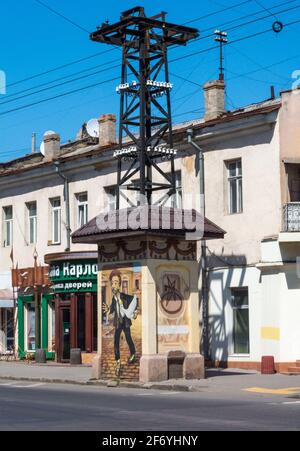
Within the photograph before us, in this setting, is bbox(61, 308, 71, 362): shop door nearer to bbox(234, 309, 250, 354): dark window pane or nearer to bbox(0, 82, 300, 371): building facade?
bbox(0, 82, 300, 371): building facade

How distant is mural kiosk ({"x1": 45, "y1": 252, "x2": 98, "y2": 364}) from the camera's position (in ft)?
107

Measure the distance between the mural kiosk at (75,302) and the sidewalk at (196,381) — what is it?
200 cm

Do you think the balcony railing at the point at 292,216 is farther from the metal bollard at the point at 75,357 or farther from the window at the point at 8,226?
the window at the point at 8,226

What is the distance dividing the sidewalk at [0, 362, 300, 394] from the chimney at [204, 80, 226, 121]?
8.70 meters

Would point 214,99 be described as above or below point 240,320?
above

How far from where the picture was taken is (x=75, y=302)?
109 ft

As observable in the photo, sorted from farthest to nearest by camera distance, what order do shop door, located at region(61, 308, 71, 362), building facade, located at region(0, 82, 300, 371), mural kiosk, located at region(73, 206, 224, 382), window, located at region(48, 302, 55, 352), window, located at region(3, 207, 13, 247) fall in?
window, located at region(3, 207, 13, 247) < window, located at region(48, 302, 55, 352) < shop door, located at region(61, 308, 71, 362) < building facade, located at region(0, 82, 300, 371) < mural kiosk, located at region(73, 206, 224, 382)

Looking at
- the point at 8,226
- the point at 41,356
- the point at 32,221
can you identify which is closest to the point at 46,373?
the point at 41,356

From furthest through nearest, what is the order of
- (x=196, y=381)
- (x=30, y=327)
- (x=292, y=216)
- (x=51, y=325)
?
(x=30, y=327)
(x=51, y=325)
(x=292, y=216)
(x=196, y=381)

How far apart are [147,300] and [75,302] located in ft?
32.7

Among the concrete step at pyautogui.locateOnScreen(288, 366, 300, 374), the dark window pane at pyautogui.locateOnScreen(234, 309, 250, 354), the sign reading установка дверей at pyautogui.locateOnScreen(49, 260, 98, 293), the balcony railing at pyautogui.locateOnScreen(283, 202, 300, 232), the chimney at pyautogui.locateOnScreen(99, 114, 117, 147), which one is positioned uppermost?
the chimney at pyautogui.locateOnScreen(99, 114, 117, 147)

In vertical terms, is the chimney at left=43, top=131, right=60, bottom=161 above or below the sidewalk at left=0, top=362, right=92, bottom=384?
above

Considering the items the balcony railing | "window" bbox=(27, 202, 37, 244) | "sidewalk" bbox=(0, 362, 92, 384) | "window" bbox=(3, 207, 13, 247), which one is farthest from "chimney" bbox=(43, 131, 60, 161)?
the balcony railing

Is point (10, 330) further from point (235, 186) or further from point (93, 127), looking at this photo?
point (235, 186)
